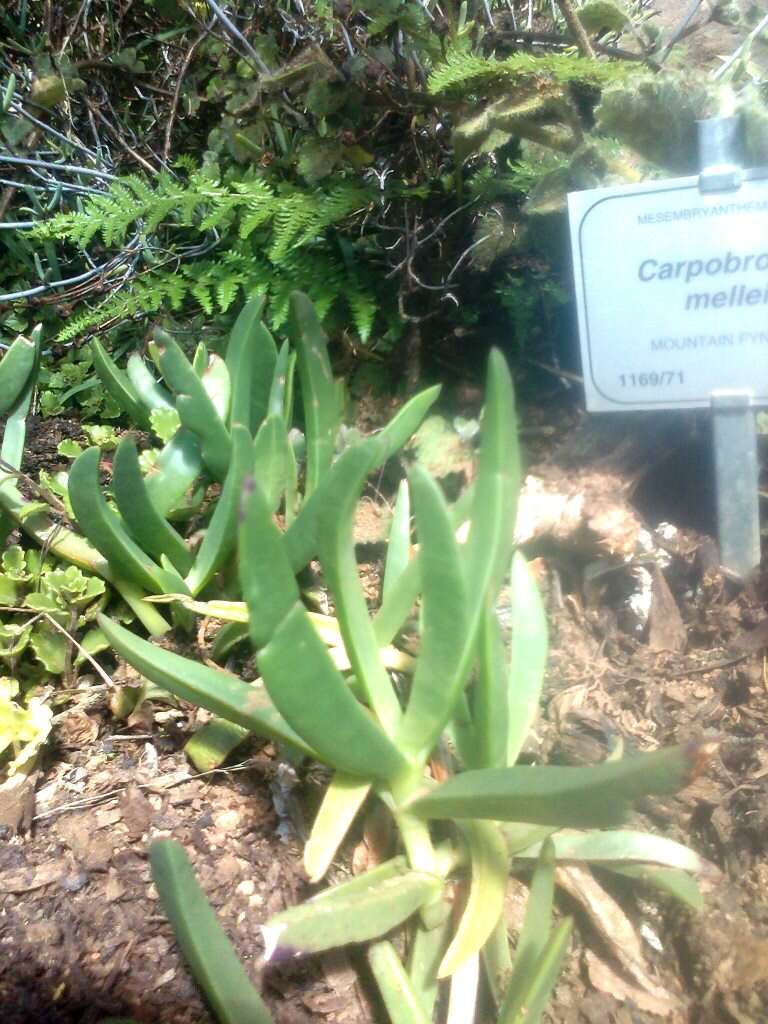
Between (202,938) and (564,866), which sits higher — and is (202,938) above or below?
above

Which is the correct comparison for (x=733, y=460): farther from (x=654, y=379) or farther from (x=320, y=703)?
(x=320, y=703)

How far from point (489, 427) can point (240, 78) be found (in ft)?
4.94

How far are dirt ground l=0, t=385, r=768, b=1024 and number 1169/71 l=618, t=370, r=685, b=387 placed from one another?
0.19 metres

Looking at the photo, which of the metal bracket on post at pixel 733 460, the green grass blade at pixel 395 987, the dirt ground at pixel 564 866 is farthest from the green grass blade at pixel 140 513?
the metal bracket on post at pixel 733 460

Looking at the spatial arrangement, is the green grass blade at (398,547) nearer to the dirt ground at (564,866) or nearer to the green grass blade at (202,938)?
the dirt ground at (564,866)

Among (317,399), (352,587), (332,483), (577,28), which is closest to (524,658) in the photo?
(352,587)

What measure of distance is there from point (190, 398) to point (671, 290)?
0.73 metres

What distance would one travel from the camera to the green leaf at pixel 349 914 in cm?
61

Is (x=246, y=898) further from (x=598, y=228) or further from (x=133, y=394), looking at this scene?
(x=598, y=228)

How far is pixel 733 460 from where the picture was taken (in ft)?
3.80

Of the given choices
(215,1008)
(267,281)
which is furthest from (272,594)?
(267,281)

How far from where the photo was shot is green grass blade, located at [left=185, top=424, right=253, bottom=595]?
964mm

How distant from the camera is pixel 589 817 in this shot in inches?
23.0

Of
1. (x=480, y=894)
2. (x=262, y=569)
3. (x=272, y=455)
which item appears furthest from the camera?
(x=272, y=455)
